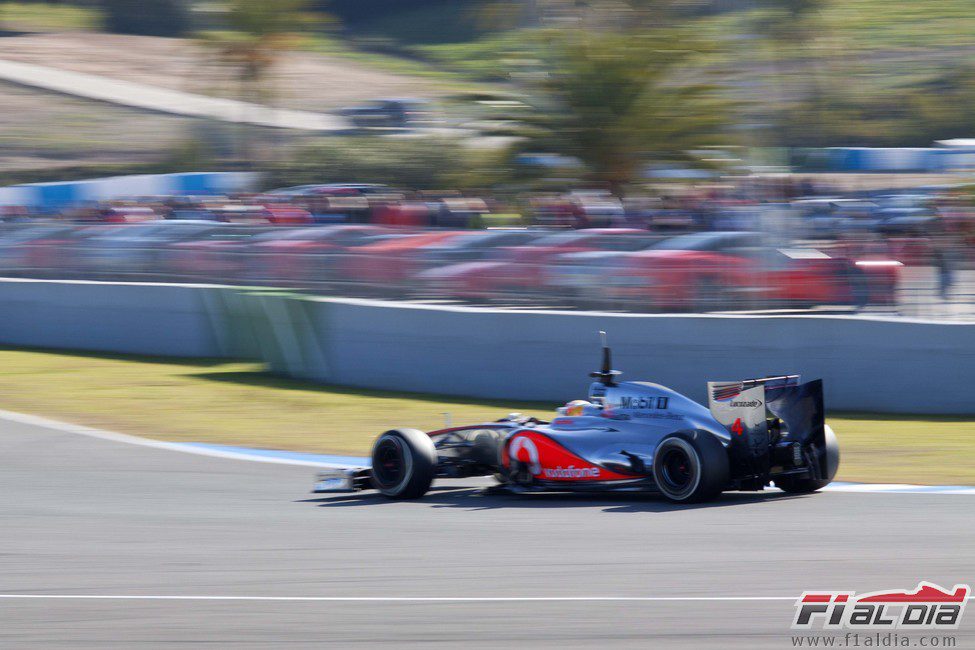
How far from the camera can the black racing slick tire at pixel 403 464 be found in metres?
8.95

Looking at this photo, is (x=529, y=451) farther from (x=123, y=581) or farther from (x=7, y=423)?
(x=7, y=423)

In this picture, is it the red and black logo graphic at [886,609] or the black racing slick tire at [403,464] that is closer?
the red and black logo graphic at [886,609]

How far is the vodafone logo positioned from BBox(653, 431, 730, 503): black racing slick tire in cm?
93

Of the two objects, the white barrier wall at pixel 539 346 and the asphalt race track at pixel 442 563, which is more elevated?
the white barrier wall at pixel 539 346

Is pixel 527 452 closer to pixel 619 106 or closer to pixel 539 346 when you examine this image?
pixel 539 346

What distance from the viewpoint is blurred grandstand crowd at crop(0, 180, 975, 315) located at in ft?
45.6

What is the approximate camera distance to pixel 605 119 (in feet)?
114

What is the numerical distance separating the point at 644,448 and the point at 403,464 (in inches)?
70.2

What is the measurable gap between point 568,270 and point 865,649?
10480 mm

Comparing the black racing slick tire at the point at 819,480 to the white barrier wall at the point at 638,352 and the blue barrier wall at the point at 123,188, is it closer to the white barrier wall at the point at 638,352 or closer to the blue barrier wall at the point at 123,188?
the white barrier wall at the point at 638,352

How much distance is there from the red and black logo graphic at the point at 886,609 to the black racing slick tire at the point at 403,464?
3.76 metres

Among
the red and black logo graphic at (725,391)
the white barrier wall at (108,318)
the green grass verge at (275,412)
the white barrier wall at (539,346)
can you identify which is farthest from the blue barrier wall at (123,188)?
the red and black logo graphic at (725,391)

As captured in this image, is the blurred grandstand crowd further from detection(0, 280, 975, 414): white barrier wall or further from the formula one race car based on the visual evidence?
the formula one race car

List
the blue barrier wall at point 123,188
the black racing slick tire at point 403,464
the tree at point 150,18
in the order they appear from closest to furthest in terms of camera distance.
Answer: the black racing slick tire at point 403,464 → the blue barrier wall at point 123,188 → the tree at point 150,18
